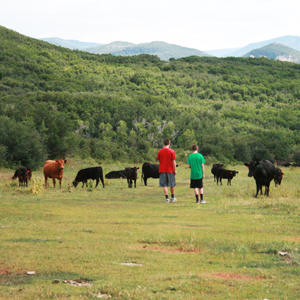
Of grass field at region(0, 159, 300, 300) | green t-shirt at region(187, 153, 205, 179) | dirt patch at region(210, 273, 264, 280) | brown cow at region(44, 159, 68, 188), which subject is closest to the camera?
grass field at region(0, 159, 300, 300)

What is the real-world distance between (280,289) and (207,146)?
65.6 meters

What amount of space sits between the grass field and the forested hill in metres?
26.3

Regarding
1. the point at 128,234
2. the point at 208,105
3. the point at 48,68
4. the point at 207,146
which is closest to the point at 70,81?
A: the point at 48,68

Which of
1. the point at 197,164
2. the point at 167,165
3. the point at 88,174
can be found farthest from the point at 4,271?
the point at 88,174

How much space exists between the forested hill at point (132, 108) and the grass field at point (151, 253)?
2626 centimetres

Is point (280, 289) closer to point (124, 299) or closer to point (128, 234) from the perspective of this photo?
point (124, 299)

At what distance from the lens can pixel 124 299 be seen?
4641 millimetres

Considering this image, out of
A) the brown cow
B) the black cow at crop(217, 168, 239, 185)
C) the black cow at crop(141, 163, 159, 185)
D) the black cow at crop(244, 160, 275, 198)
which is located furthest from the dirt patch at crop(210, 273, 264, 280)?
the black cow at crop(141, 163, 159, 185)

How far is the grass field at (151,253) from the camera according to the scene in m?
4.96

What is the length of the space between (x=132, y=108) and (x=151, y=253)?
7701cm

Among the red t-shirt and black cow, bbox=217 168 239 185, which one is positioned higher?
the red t-shirt

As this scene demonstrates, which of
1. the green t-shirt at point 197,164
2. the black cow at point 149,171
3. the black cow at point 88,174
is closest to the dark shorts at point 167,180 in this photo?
the green t-shirt at point 197,164

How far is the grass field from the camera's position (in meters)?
4.96

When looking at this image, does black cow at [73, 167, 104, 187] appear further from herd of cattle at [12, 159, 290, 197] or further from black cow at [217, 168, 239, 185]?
black cow at [217, 168, 239, 185]
